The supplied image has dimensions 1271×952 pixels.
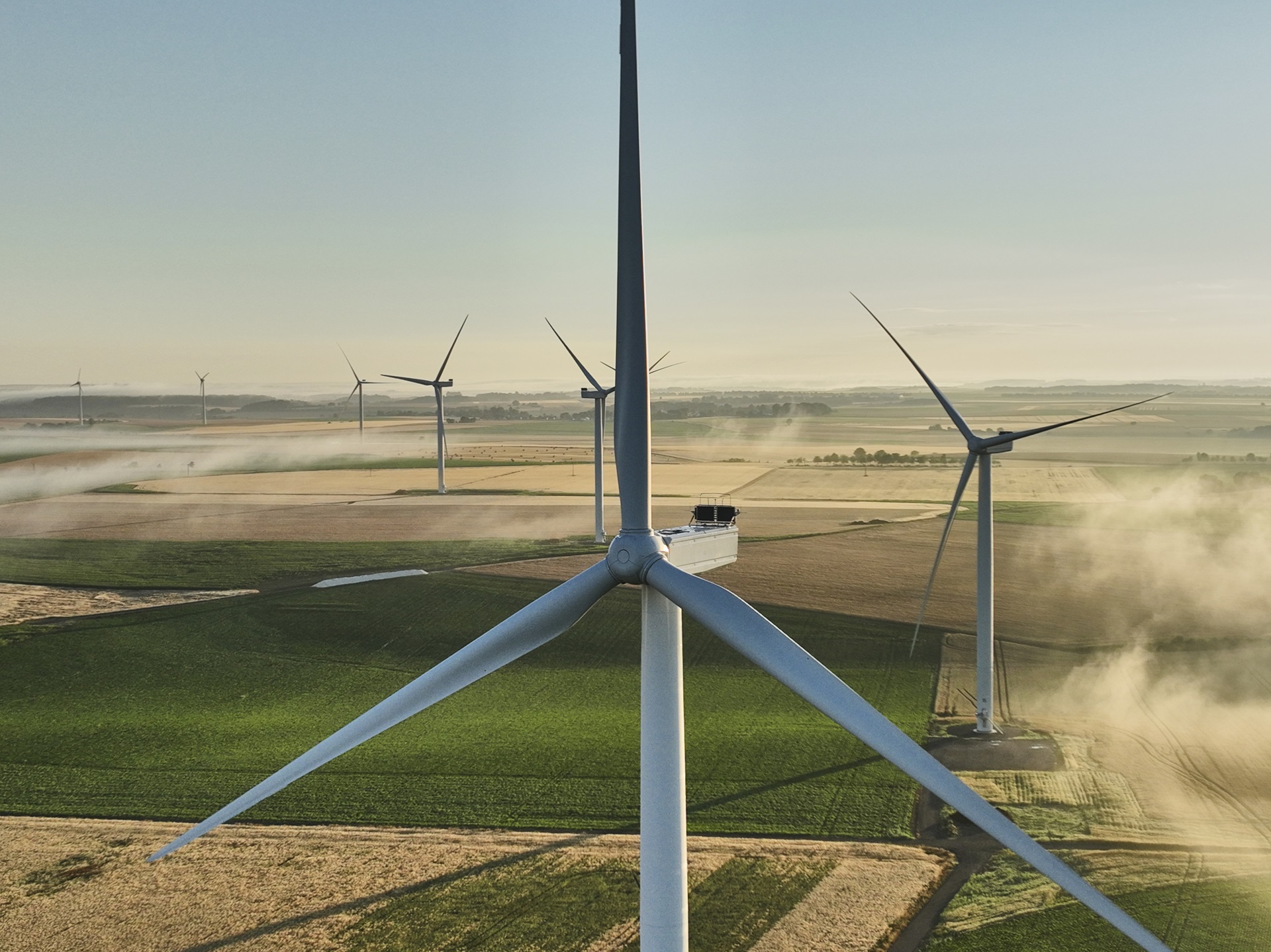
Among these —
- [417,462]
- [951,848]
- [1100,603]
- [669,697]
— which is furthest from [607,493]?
[669,697]

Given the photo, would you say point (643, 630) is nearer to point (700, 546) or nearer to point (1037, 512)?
point (700, 546)

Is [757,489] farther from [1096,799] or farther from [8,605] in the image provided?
[1096,799]

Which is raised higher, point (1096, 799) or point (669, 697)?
point (669, 697)

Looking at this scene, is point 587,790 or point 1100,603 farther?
point 1100,603

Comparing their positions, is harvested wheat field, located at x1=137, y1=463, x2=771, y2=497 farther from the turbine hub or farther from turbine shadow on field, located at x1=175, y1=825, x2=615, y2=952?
the turbine hub

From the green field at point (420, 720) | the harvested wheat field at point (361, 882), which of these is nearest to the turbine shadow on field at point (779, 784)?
the green field at point (420, 720)

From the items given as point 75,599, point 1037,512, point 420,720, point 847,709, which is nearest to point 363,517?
point 75,599

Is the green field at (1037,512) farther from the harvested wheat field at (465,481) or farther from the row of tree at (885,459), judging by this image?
the row of tree at (885,459)
